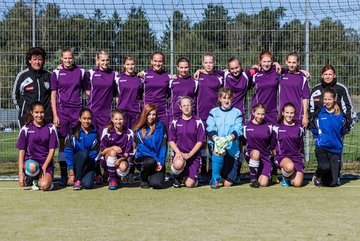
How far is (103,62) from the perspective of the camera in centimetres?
714

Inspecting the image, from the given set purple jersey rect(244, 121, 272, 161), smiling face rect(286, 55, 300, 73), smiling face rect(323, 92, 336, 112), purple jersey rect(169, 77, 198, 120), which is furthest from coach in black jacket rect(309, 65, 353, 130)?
purple jersey rect(169, 77, 198, 120)

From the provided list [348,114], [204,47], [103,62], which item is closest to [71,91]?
[103,62]

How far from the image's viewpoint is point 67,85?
23.1 feet

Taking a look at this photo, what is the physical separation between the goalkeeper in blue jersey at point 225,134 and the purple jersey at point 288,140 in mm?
500

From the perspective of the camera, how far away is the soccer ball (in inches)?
256

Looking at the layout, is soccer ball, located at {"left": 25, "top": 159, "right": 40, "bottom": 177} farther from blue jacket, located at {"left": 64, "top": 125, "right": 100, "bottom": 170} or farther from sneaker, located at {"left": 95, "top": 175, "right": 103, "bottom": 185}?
sneaker, located at {"left": 95, "top": 175, "right": 103, "bottom": 185}

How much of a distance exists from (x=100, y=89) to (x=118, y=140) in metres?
0.83

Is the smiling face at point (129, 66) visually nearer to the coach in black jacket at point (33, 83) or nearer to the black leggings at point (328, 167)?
the coach in black jacket at point (33, 83)

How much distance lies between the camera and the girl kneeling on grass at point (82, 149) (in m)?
6.58

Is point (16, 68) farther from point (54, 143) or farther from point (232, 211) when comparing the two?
point (232, 211)

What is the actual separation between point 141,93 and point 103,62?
678 millimetres

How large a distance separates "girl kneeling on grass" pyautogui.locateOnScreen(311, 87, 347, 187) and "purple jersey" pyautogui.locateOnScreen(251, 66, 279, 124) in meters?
0.66

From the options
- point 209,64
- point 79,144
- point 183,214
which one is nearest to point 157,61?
point 209,64

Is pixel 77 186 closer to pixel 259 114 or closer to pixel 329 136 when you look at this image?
pixel 259 114
